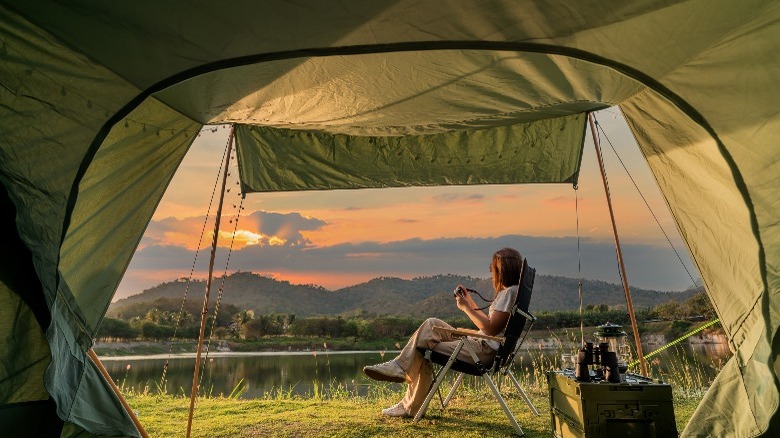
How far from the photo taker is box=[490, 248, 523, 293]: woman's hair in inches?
138

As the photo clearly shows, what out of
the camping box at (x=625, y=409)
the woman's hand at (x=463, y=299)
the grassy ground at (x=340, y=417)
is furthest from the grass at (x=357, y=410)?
the camping box at (x=625, y=409)

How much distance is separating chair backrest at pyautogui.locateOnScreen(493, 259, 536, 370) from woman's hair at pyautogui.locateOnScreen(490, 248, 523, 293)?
0.66ft

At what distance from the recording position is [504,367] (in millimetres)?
3459

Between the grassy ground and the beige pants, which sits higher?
the beige pants

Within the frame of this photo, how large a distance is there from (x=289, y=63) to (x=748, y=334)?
7.48ft

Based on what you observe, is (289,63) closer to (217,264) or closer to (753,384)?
(217,264)

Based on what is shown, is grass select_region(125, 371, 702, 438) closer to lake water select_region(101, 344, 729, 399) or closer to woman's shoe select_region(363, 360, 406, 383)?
lake water select_region(101, 344, 729, 399)

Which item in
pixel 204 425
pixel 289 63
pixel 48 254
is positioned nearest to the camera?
pixel 48 254

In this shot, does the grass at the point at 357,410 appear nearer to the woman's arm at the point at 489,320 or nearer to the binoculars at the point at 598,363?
the woman's arm at the point at 489,320

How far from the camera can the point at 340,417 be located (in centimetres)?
380

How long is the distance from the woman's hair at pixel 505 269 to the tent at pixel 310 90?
1.12m

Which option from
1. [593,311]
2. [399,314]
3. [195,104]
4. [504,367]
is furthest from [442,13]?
[399,314]

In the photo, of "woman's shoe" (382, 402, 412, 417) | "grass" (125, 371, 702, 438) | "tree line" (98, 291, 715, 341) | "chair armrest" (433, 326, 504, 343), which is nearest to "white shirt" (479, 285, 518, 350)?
"chair armrest" (433, 326, 504, 343)

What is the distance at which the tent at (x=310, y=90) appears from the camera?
192cm
